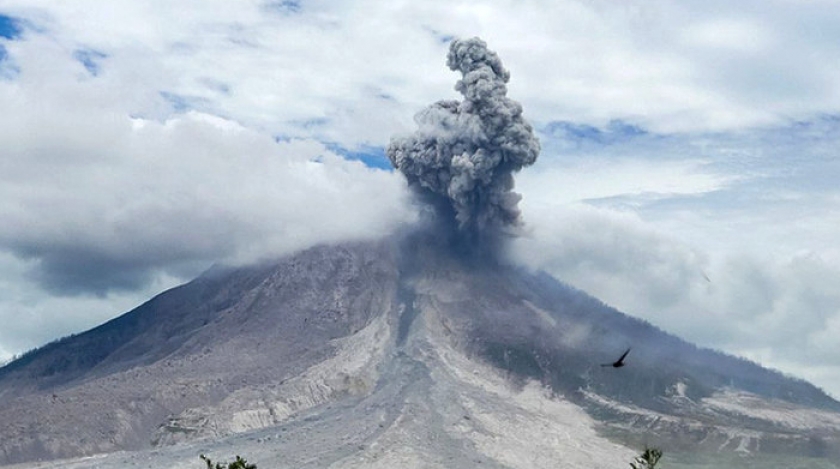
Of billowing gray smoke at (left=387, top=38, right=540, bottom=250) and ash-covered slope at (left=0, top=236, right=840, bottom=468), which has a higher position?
billowing gray smoke at (left=387, top=38, right=540, bottom=250)

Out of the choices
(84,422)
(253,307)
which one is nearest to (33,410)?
(84,422)

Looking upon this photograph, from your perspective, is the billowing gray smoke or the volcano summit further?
the billowing gray smoke

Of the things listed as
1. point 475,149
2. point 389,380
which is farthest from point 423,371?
point 475,149

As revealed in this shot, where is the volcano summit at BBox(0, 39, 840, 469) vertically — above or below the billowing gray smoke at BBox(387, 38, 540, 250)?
below

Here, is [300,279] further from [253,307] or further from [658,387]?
[658,387]

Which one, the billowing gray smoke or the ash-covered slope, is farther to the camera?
the billowing gray smoke

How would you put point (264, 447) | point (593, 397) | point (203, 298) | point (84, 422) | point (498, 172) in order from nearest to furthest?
point (264, 447), point (84, 422), point (593, 397), point (498, 172), point (203, 298)
